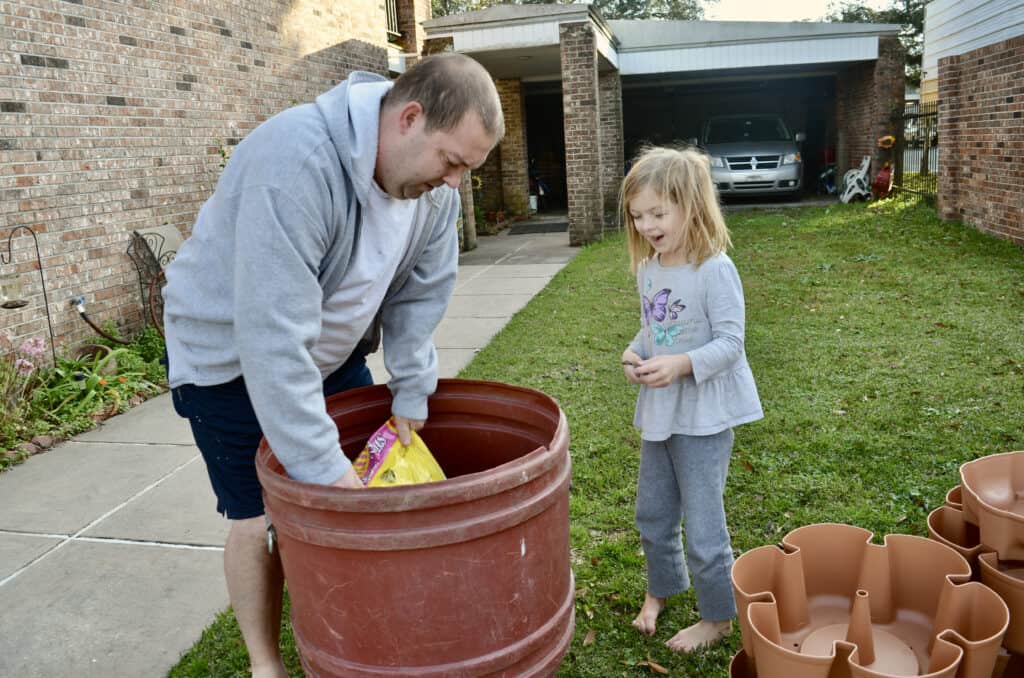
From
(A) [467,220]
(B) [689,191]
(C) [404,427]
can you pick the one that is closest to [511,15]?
(A) [467,220]

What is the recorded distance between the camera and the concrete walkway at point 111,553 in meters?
2.78

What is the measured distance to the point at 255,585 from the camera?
2.20 metres

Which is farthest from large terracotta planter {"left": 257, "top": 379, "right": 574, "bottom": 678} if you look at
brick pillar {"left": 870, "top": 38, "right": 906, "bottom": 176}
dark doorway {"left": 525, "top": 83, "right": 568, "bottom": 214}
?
dark doorway {"left": 525, "top": 83, "right": 568, "bottom": 214}

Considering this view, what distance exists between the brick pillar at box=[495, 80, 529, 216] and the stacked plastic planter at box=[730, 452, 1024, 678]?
1424cm

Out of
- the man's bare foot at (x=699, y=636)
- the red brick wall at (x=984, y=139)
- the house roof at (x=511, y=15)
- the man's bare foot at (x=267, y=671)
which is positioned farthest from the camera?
the house roof at (x=511, y=15)

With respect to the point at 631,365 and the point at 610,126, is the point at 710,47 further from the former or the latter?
the point at 631,365

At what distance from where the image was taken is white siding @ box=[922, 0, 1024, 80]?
452 inches

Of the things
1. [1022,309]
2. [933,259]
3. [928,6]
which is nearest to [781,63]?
[928,6]

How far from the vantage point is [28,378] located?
5.05m

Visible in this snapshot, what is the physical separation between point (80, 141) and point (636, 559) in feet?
16.8

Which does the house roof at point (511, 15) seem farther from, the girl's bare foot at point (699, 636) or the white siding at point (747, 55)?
the girl's bare foot at point (699, 636)

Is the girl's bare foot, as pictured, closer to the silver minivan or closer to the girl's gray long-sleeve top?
the girl's gray long-sleeve top

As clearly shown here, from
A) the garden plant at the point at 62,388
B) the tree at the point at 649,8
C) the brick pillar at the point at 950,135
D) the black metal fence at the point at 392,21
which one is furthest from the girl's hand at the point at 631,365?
the tree at the point at 649,8

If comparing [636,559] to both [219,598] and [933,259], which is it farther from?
[933,259]
